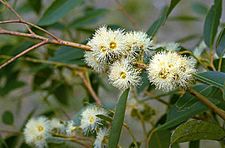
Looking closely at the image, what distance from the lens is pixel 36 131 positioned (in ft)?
2.98

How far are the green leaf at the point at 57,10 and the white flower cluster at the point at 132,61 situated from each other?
0.85 feet

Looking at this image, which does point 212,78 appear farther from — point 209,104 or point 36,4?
point 36,4

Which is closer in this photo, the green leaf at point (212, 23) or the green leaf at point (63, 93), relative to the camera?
the green leaf at point (212, 23)

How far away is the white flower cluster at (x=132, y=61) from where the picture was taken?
2.25 feet

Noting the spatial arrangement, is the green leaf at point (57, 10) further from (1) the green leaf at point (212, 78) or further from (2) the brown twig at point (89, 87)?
(1) the green leaf at point (212, 78)

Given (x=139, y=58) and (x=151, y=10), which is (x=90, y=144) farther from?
(x=151, y=10)

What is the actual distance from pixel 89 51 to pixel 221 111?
0.73ft

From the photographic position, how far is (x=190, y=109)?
30.9 inches

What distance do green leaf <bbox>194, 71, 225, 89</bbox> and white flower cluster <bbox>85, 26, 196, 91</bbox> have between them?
3cm

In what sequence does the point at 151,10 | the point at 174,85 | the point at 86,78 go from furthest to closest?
the point at 151,10 < the point at 86,78 < the point at 174,85

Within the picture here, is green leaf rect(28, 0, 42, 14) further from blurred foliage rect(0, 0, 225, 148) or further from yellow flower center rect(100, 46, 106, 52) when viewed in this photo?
yellow flower center rect(100, 46, 106, 52)

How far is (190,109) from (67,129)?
0.22 metres

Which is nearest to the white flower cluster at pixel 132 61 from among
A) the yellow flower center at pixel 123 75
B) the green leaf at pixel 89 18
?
the yellow flower center at pixel 123 75

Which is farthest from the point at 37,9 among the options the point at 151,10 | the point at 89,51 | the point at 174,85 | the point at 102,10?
the point at 151,10
